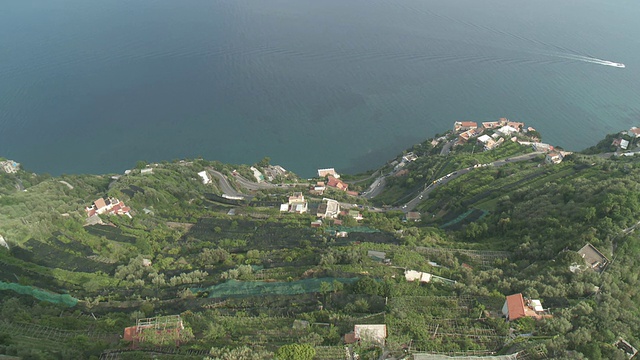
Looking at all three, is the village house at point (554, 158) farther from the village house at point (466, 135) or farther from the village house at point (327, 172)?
the village house at point (327, 172)

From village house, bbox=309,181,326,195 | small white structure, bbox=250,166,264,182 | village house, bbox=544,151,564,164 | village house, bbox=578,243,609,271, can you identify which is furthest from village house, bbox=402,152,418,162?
village house, bbox=578,243,609,271

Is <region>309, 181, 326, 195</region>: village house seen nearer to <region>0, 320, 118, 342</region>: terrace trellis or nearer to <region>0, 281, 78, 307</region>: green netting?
<region>0, 281, 78, 307</region>: green netting

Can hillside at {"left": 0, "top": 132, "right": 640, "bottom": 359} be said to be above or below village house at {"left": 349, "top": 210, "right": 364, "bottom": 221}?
above

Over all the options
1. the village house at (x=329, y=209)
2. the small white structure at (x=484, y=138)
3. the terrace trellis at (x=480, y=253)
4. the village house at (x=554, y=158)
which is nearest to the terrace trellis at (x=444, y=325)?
the terrace trellis at (x=480, y=253)

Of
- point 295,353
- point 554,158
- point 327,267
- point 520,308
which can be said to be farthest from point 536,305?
point 554,158

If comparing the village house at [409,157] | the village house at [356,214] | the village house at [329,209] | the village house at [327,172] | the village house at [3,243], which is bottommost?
the village house at [327,172]

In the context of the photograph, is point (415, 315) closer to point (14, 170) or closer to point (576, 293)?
point (576, 293)
